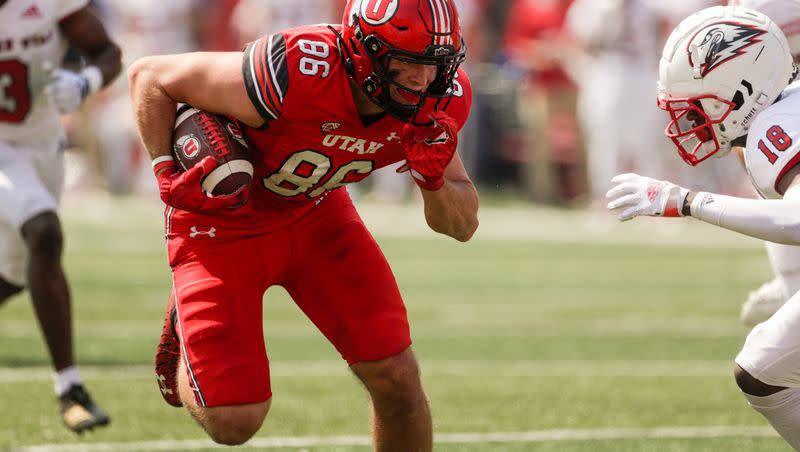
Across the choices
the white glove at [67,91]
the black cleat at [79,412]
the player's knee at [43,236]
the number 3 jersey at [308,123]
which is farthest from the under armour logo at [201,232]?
the white glove at [67,91]

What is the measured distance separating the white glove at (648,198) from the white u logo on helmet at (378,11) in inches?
35.0

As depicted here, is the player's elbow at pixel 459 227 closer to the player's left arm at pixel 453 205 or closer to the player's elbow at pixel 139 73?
the player's left arm at pixel 453 205

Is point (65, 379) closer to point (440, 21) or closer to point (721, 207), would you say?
point (440, 21)

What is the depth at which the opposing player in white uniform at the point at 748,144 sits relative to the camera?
13.2 ft

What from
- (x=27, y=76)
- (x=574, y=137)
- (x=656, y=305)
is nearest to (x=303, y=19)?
(x=574, y=137)

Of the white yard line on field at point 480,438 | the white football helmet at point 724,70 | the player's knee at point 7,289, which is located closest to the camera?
the white football helmet at point 724,70

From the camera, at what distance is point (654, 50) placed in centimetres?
1385

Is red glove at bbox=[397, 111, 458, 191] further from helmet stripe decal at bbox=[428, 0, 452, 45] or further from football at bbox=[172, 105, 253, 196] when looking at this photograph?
football at bbox=[172, 105, 253, 196]

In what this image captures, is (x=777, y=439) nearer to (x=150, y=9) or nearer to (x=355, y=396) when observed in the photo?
(x=355, y=396)

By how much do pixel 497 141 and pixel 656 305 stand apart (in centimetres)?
767

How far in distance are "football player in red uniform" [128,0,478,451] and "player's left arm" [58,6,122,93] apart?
5.95ft

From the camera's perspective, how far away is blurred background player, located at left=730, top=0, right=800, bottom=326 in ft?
16.2

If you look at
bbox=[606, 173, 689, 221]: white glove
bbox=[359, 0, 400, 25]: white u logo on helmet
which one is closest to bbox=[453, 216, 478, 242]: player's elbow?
bbox=[606, 173, 689, 221]: white glove

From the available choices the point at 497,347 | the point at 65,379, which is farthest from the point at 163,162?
the point at 497,347
